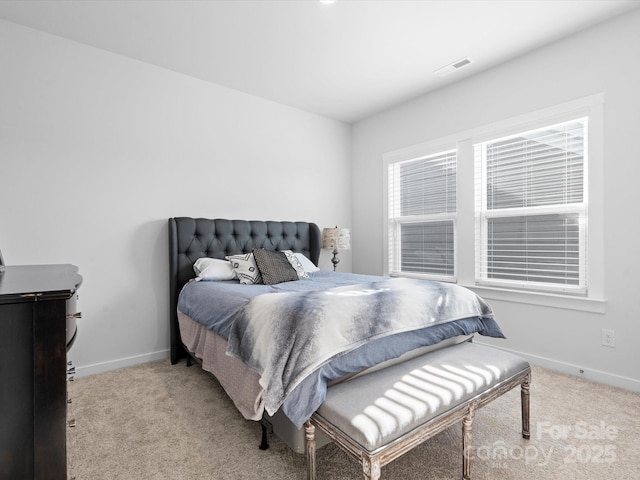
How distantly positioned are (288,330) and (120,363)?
219cm

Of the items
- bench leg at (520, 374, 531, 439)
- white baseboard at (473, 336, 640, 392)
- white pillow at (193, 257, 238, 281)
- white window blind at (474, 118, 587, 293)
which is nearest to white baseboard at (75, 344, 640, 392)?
white baseboard at (473, 336, 640, 392)

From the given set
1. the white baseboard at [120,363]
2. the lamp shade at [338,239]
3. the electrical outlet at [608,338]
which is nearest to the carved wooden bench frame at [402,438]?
the electrical outlet at [608,338]

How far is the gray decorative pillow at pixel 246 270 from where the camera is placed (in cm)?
277

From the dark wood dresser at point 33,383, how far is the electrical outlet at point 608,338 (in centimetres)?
326

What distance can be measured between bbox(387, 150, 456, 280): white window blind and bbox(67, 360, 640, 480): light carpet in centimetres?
161

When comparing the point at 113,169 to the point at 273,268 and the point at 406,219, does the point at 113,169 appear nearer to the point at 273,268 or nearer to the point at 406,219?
the point at 273,268

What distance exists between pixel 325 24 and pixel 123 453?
3001 millimetres

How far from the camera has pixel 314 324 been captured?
4.68ft

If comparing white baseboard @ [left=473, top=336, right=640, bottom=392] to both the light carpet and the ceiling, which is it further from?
the ceiling

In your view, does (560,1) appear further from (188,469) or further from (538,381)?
(188,469)

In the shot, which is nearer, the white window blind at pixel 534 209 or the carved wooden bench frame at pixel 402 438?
the carved wooden bench frame at pixel 402 438

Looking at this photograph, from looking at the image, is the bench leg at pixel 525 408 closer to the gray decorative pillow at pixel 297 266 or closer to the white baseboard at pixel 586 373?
the white baseboard at pixel 586 373

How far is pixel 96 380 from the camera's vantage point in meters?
2.56

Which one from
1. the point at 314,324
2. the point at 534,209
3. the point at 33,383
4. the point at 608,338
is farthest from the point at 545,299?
the point at 33,383
